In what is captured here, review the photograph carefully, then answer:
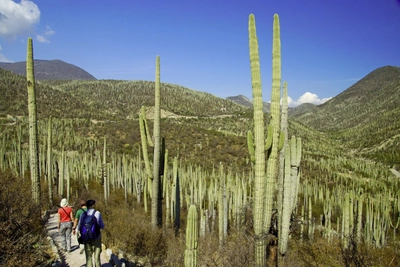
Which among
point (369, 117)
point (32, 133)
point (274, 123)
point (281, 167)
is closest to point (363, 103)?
point (369, 117)

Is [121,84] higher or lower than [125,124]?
higher

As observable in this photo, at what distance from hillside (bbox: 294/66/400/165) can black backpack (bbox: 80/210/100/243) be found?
5118cm

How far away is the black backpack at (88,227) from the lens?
181 inches

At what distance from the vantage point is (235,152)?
108ft

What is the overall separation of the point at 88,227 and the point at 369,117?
10230cm

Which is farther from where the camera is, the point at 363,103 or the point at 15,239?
the point at 363,103

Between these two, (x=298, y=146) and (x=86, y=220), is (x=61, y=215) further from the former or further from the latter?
(x=298, y=146)

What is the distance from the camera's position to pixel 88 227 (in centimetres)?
459

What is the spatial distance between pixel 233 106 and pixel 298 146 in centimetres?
8514

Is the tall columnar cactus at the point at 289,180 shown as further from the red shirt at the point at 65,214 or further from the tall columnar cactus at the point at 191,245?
the red shirt at the point at 65,214

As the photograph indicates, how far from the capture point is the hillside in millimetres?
56281

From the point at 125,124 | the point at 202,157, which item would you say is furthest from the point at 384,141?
the point at 125,124

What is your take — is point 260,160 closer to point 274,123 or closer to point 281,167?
point 274,123

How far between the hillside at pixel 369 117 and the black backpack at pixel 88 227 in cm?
5118
